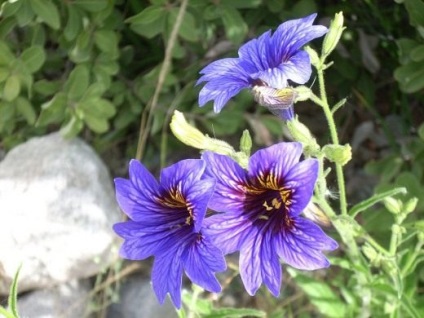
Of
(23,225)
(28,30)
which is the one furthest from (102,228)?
(28,30)

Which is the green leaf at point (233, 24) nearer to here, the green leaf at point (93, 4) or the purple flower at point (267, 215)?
the green leaf at point (93, 4)

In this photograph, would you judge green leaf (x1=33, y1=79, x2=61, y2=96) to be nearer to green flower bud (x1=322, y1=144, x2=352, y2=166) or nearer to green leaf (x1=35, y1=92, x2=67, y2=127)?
green leaf (x1=35, y1=92, x2=67, y2=127)

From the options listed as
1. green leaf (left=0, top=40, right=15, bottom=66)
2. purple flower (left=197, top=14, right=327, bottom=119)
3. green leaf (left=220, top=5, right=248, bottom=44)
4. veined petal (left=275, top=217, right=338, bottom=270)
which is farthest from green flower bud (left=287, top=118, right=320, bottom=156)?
green leaf (left=0, top=40, right=15, bottom=66)

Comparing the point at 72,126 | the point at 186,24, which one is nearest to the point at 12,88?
the point at 72,126

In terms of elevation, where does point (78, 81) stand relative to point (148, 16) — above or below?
below

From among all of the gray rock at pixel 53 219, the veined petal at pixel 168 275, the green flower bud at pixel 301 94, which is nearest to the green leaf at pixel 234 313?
the veined petal at pixel 168 275

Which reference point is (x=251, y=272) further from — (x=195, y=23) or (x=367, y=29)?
(x=367, y=29)

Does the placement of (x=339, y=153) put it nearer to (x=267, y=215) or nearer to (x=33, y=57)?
(x=267, y=215)
